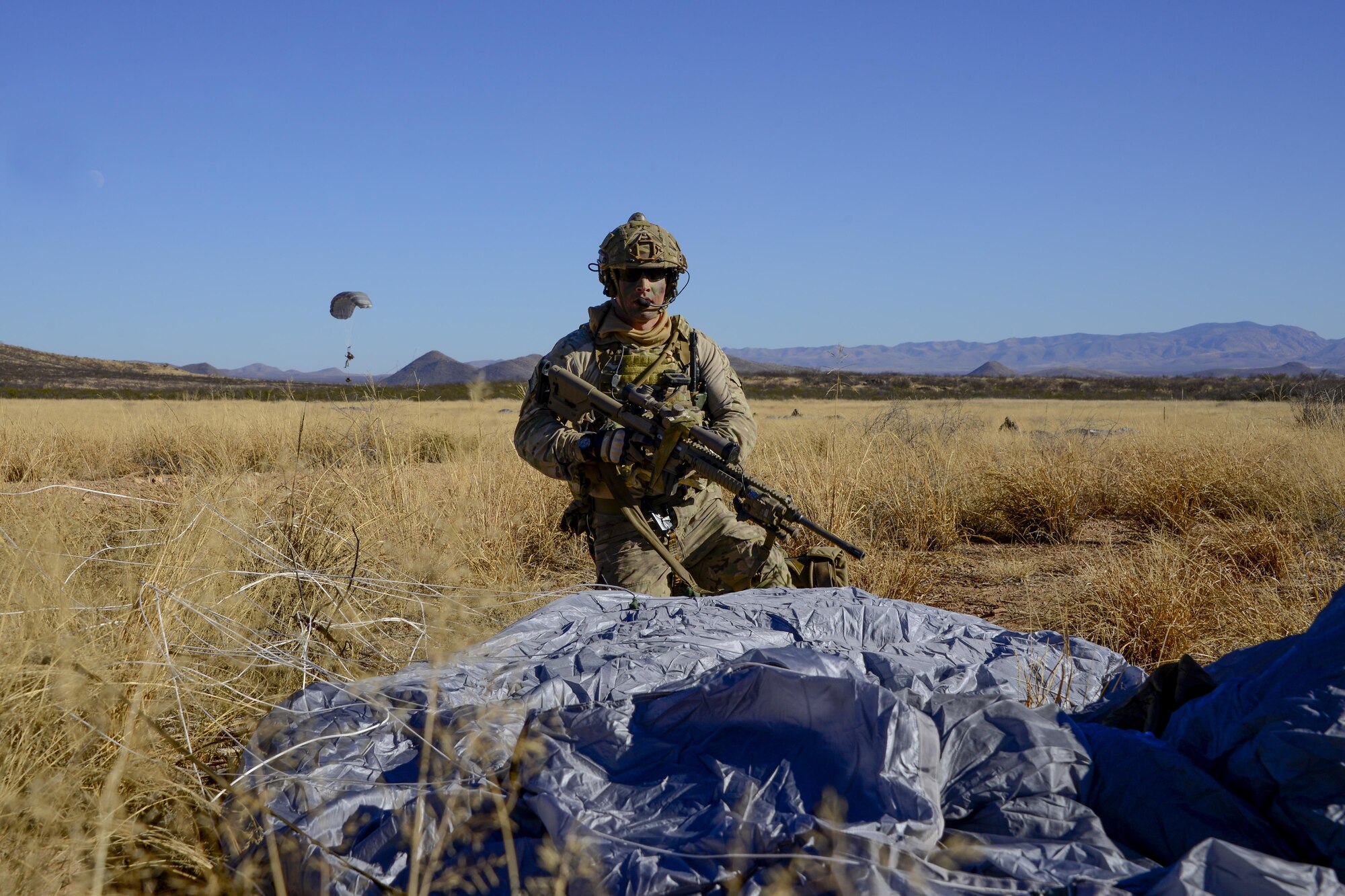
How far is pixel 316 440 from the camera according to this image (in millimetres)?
A: 9047

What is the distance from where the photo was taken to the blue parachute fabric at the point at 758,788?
5.02 feet

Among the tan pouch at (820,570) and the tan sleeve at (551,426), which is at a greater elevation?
the tan sleeve at (551,426)

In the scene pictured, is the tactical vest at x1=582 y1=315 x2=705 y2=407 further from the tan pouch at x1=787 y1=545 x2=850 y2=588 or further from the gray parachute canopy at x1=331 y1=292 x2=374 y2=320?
the gray parachute canopy at x1=331 y1=292 x2=374 y2=320

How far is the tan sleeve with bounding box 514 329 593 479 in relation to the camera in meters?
3.93

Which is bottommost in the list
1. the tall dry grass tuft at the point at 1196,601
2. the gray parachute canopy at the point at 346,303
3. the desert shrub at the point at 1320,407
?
the tall dry grass tuft at the point at 1196,601

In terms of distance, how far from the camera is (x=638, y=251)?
160 inches

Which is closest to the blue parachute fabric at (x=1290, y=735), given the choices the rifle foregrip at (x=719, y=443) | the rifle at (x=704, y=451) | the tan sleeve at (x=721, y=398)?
the rifle at (x=704, y=451)

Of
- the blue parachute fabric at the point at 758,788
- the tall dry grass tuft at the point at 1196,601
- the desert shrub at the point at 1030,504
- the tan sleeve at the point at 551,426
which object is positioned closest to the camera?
the blue parachute fabric at the point at 758,788

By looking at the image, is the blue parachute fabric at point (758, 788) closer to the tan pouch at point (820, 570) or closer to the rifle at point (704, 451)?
the rifle at point (704, 451)

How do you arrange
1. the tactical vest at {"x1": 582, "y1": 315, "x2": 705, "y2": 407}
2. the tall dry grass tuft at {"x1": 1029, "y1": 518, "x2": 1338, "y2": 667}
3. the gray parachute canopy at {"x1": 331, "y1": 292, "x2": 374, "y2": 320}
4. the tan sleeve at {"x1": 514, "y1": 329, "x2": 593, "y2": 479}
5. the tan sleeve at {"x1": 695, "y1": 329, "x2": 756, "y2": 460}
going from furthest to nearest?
the gray parachute canopy at {"x1": 331, "y1": 292, "x2": 374, "y2": 320}
the tan sleeve at {"x1": 695, "y1": 329, "x2": 756, "y2": 460}
the tactical vest at {"x1": 582, "y1": 315, "x2": 705, "y2": 407}
the tan sleeve at {"x1": 514, "y1": 329, "x2": 593, "y2": 479}
the tall dry grass tuft at {"x1": 1029, "y1": 518, "x2": 1338, "y2": 667}

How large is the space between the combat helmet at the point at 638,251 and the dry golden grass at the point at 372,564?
1.39 meters

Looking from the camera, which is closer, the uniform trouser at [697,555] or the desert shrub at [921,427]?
the uniform trouser at [697,555]

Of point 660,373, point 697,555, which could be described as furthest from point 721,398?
point 697,555

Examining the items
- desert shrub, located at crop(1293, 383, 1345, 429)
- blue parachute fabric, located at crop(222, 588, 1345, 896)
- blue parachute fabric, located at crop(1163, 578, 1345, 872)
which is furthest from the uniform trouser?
desert shrub, located at crop(1293, 383, 1345, 429)
